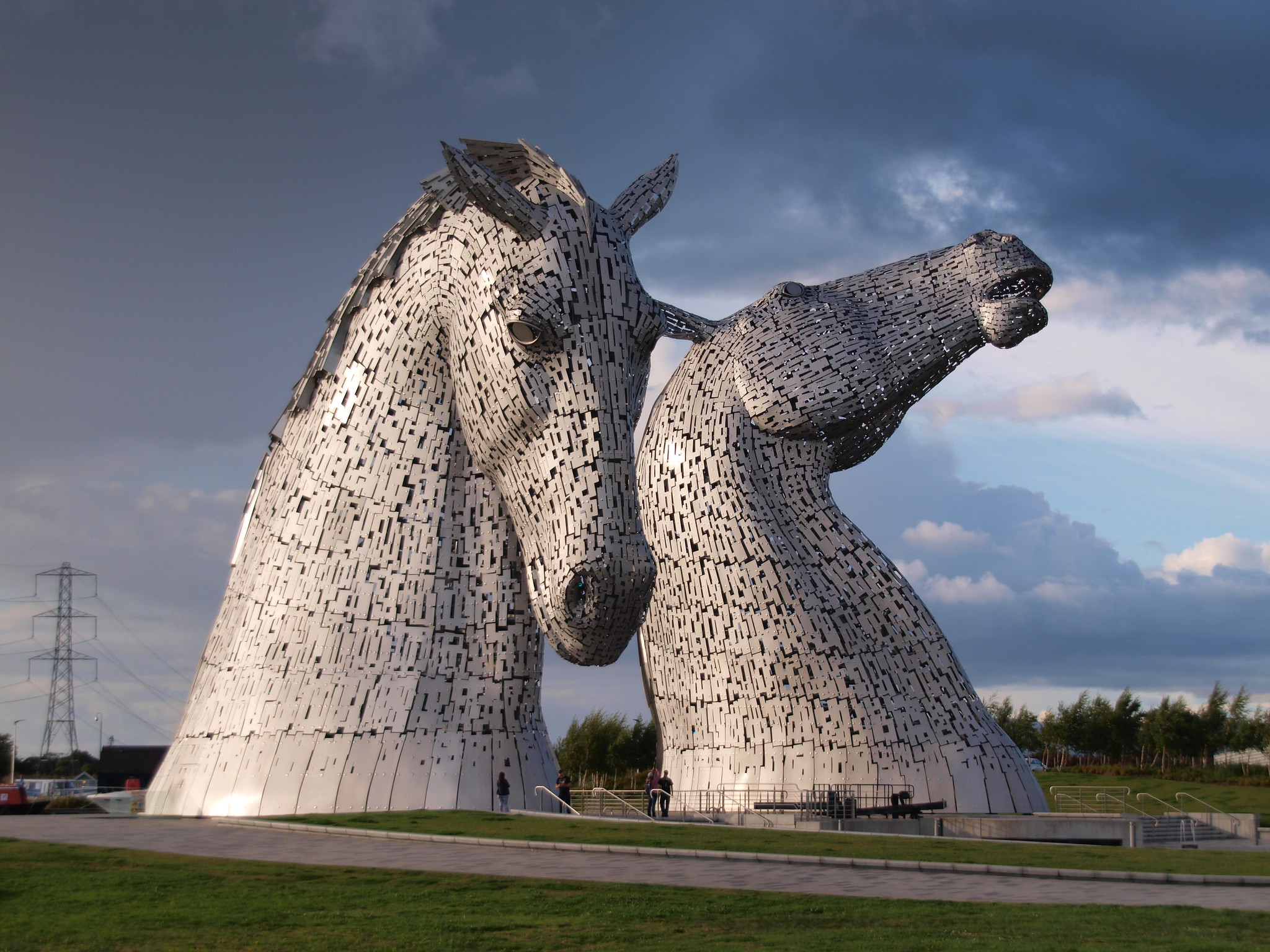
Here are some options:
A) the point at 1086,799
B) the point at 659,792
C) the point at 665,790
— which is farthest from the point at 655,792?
the point at 1086,799

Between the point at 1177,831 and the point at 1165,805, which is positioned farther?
the point at 1165,805

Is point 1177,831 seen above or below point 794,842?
below

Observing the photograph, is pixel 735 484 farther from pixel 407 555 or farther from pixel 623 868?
pixel 407 555

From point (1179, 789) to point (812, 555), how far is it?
58.9 feet

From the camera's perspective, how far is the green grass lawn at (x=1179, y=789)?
25109 millimetres

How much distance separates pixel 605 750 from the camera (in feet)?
111

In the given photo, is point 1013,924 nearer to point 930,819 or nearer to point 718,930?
point 718,930

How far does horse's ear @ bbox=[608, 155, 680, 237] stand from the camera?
6395 millimetres

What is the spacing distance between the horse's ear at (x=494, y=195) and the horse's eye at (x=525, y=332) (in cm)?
46

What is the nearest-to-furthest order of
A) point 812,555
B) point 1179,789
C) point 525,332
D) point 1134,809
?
point 525,332, point 812,555, point 1134,809, point 1179,789

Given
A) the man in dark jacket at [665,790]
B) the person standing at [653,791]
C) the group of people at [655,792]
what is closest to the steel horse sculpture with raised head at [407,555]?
the group of people at [655,792]

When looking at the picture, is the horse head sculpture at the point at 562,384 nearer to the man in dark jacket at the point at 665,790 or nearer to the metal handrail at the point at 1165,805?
the man in dark jacket at the point at 665,790

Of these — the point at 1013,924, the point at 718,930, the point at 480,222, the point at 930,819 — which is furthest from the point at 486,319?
the point at 930,819

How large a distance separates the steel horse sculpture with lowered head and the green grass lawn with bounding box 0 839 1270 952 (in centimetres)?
961
